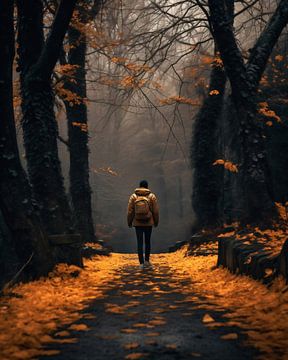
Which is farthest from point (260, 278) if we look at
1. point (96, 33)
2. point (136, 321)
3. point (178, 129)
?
point (178, 129)

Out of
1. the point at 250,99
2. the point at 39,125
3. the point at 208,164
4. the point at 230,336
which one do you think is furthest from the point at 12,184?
the point at 208,164

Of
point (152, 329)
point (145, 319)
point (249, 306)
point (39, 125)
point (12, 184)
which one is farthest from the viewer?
point (39, 125)

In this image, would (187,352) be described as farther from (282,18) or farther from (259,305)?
(282,18)

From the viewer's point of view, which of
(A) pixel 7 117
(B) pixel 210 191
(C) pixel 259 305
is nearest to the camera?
(C) pixel 259 305

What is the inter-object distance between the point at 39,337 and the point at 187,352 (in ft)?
4.29

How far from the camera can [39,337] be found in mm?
3639

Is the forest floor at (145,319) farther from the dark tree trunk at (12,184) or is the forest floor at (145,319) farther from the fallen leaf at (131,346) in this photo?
the dark tree trunk at (12,184)

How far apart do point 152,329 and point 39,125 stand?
4971 millimetres


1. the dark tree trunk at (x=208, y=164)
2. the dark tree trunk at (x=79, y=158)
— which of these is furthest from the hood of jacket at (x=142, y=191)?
the dark tree trunk at (x=208, y=164)

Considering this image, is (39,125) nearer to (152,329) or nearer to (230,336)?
(152,329)

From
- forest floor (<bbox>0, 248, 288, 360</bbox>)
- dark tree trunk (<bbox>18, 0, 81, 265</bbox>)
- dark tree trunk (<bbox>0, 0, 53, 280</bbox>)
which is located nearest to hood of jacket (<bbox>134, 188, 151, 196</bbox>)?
dark tree trunk (<bbox>18, 0, 81, 265</bbox>)

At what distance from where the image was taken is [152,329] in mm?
3885

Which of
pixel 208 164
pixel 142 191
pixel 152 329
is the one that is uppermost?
pixel 208 164

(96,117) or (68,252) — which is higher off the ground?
(96,117)
